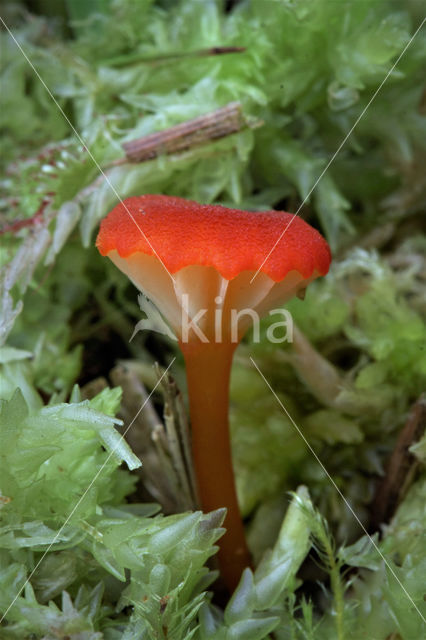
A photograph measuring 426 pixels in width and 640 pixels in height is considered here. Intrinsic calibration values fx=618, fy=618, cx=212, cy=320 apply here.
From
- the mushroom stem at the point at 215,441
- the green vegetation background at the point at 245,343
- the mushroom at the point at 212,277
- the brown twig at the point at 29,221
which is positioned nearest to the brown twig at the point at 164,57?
the green vegetation background at the point at 245,343

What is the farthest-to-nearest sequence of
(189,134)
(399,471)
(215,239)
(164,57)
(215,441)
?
(164,57) → (189,134) → (399,471) → (215,441) → (215,239)

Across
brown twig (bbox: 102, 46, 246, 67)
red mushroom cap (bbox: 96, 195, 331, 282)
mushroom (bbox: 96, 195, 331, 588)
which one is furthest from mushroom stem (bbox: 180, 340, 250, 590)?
brown twig (bbox: 102, 46, 246, 67)

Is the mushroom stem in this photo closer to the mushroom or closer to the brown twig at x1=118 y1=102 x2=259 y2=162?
the mushroom

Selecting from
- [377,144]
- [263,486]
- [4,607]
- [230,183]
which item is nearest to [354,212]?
[377,144]

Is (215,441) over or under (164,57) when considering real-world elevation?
under

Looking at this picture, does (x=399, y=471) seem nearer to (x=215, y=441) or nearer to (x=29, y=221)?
(x=215, y=441)

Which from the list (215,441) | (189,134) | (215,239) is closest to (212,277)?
(215,239)
